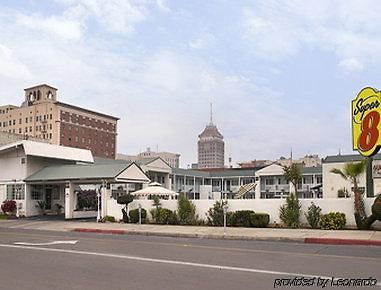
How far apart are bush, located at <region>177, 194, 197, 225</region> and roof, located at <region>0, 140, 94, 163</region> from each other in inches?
590

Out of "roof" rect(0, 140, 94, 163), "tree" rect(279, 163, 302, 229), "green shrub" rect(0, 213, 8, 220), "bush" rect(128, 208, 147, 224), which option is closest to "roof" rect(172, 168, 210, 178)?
"roof" rect(0, 140, 94, 163)

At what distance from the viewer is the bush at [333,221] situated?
2327 centimetres

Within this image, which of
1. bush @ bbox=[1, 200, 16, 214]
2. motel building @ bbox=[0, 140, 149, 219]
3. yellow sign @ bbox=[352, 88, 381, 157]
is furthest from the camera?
bush @ bbox=[1, 200, 16, 214]

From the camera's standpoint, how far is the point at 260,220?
2561 cm

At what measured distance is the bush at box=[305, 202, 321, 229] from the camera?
949 inches

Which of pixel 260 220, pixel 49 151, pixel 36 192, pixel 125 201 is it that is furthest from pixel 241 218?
pixel 36 192

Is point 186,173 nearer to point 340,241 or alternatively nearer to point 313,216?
point 313,216

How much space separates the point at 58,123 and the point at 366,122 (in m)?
126

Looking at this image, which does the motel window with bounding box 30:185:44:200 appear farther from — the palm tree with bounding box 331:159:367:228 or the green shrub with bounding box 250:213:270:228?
the palm tree with bounding box 331:159:367:228

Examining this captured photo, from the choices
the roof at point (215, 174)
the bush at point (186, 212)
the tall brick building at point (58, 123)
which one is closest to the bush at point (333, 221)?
the bush at point (186, 212)

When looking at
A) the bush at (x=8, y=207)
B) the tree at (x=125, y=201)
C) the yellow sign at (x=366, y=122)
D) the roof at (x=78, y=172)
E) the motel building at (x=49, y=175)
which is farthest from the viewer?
the bush at (x=8, y=207)

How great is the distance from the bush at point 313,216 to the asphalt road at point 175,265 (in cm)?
711

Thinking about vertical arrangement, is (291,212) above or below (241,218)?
above

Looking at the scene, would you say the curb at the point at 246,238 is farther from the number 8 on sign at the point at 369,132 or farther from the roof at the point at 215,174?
the roof at the point at 215,174
